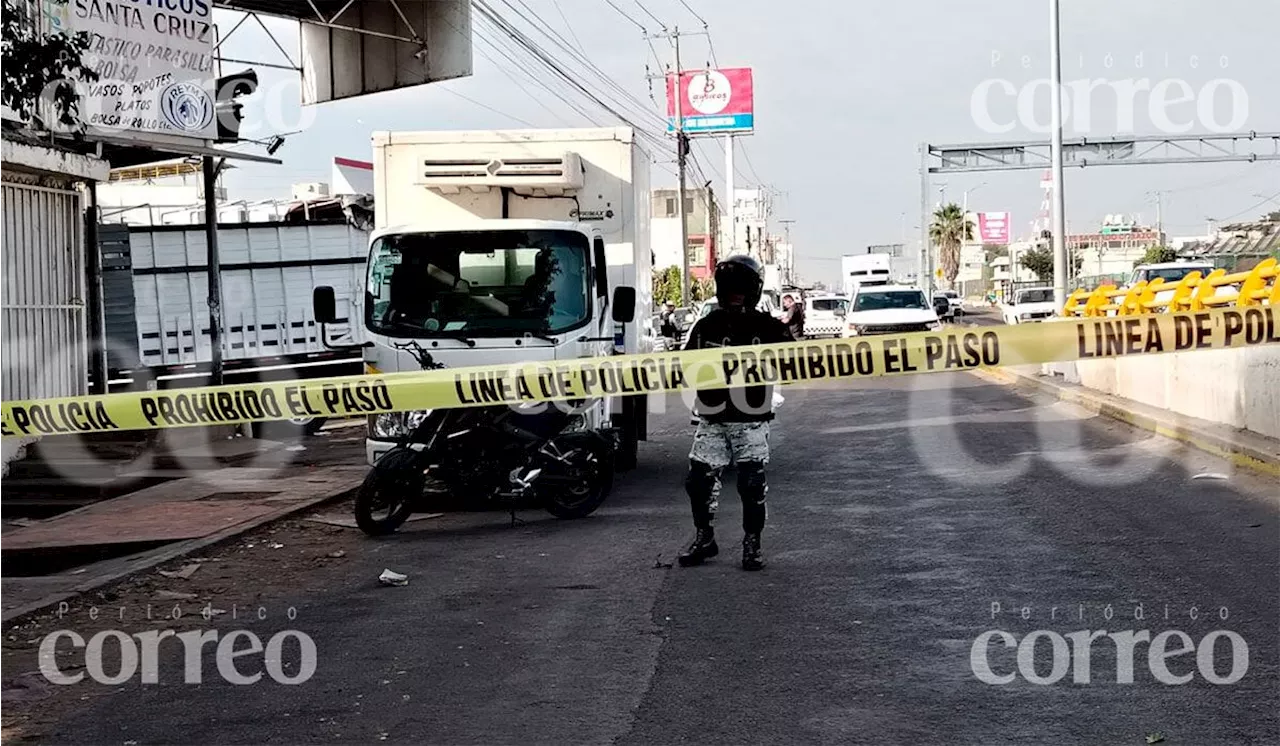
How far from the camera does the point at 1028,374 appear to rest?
25.1 metres

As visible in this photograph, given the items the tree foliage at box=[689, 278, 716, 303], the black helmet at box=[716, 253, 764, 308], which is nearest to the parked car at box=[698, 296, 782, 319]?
the black helmet at box=[716, 253, 764, 308]

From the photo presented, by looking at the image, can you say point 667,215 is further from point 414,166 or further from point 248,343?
point 414,166

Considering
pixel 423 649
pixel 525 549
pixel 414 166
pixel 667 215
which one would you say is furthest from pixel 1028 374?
pixel 667 215

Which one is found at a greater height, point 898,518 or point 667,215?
point 667,215

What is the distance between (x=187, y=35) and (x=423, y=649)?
11044 mm

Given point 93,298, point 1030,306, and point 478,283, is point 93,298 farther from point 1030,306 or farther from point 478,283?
point 1030,306

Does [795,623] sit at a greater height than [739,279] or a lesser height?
lesser

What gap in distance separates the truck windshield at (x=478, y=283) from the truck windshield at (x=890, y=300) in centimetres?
2205

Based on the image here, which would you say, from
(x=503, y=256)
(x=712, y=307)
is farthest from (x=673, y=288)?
(x=503, y=256)

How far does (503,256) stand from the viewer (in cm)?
1202

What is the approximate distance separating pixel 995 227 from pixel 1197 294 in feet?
380

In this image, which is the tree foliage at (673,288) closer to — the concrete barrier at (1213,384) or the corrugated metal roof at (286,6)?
the corrugated metal roof at (286,6)

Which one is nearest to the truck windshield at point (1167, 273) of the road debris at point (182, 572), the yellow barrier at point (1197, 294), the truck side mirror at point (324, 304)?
the yellow barrier at point (1197, 294)

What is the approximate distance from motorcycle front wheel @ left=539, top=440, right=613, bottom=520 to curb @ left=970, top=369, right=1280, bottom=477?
540cm
